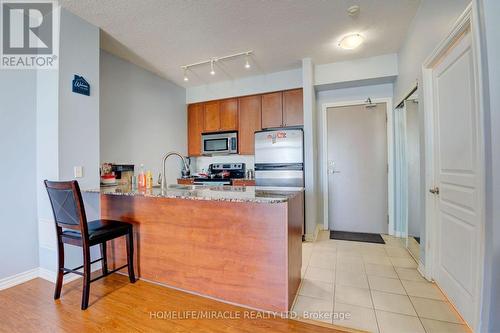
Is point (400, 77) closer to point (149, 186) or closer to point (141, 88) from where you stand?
point (149, 186)

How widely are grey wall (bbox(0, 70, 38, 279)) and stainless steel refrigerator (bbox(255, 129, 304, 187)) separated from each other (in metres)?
2.63

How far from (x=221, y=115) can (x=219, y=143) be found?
531 millimetres

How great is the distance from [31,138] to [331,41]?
345 centimetres

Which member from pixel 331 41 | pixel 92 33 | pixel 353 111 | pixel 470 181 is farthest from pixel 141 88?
pixel 470 181

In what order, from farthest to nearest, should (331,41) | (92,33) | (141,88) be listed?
1. (141,88)
2. (331,41)
3. (92,33)

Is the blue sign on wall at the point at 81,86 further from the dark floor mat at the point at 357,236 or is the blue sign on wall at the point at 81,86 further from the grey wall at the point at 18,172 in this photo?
the dark floor mat at the point at 357,236

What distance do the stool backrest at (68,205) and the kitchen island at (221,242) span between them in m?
0.37

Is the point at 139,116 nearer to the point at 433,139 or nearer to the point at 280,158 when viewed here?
the point at 280,158

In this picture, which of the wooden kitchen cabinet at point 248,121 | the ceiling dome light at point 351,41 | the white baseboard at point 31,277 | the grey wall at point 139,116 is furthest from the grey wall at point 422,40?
the grey wall at point 139,116

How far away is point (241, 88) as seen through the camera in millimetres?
4027

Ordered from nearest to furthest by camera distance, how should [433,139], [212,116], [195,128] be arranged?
1. [433,139]
2. [212,116]
3. [195,128]

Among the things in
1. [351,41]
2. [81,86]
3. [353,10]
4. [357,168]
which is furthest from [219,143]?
[353,10]

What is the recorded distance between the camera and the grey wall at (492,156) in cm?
115

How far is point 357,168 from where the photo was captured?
364 cm
